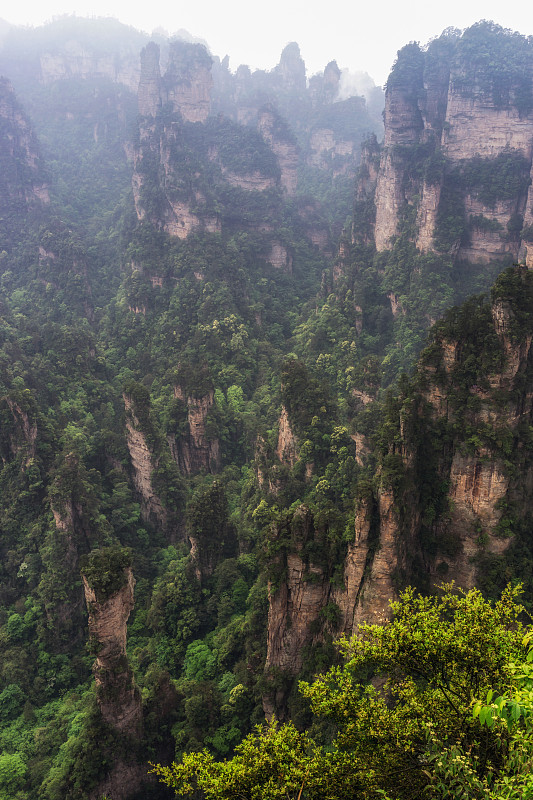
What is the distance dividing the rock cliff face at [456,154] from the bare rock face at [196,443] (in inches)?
1215

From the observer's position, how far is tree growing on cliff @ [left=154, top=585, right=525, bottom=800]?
1091 cm

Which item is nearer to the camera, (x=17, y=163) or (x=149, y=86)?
(x=17, y=163)

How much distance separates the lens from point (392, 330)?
2414 inches

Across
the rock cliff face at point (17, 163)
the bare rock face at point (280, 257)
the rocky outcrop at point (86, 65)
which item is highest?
the rocky outcrop at point (86, 65)

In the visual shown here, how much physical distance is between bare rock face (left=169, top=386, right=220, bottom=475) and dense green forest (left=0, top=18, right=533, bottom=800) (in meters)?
0.23

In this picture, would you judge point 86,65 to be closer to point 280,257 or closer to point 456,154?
point 280,257

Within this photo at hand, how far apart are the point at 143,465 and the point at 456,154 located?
52464mm

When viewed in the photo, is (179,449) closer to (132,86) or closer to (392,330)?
(392,330)

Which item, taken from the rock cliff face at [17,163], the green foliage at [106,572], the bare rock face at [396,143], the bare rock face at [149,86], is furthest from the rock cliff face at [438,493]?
the bare rock face at [149,86]

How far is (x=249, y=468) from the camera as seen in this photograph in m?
52.7

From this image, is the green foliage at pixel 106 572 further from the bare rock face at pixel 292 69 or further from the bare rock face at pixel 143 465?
the bare rock face at pixel 292 69

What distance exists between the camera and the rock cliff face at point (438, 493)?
24.0 metres

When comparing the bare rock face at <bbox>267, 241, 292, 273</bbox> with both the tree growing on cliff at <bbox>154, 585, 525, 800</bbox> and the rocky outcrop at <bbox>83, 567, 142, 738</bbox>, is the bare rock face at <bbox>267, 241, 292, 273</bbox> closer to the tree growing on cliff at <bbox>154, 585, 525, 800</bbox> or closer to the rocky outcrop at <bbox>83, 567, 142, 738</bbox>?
the rocky outcrop at <bbox>83, 567, 142, 738</bbox>

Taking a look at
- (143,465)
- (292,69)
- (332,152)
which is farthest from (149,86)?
(143,465)
